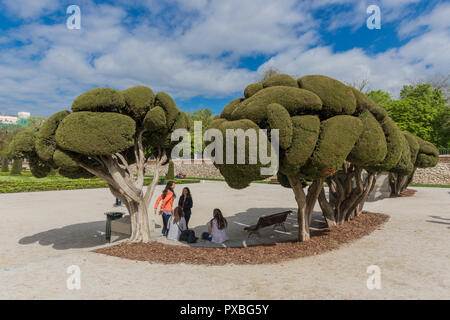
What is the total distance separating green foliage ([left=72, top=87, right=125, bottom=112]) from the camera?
640 cm

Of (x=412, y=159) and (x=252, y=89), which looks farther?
(x=412, y=159)

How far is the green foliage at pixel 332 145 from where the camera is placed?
18.3 ft

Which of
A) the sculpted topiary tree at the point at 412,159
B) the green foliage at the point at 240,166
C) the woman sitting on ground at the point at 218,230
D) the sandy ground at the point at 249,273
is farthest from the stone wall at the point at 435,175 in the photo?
the green foliage at the point at 240,166

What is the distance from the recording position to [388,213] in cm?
1204

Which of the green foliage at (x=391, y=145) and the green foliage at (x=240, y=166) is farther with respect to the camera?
the green foliage at (x=391, y=145)

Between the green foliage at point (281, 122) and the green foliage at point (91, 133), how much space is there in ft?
11.0

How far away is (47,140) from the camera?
663 cm

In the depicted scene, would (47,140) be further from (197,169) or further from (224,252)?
(197,169)

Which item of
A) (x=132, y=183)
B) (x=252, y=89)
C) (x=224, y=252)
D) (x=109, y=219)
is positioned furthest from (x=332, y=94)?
(x=109, y=219)

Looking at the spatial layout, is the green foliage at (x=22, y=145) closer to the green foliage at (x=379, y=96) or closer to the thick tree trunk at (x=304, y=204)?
the thick tree trunk at (x=304, y=204)

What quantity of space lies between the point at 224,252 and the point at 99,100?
4610mm

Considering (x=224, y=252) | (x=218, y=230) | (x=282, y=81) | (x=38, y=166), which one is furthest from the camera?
(x=218, y=230)

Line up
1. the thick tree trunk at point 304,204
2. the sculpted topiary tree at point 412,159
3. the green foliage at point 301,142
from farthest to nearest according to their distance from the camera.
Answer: the sculpted topiary tree at point 412,159 → the thick tree trunk at point 304,204 → the green foliage at point 301,142

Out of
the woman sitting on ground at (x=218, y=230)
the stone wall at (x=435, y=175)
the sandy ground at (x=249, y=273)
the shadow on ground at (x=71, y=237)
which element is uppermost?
the stone wall at (x=435, y=175)
